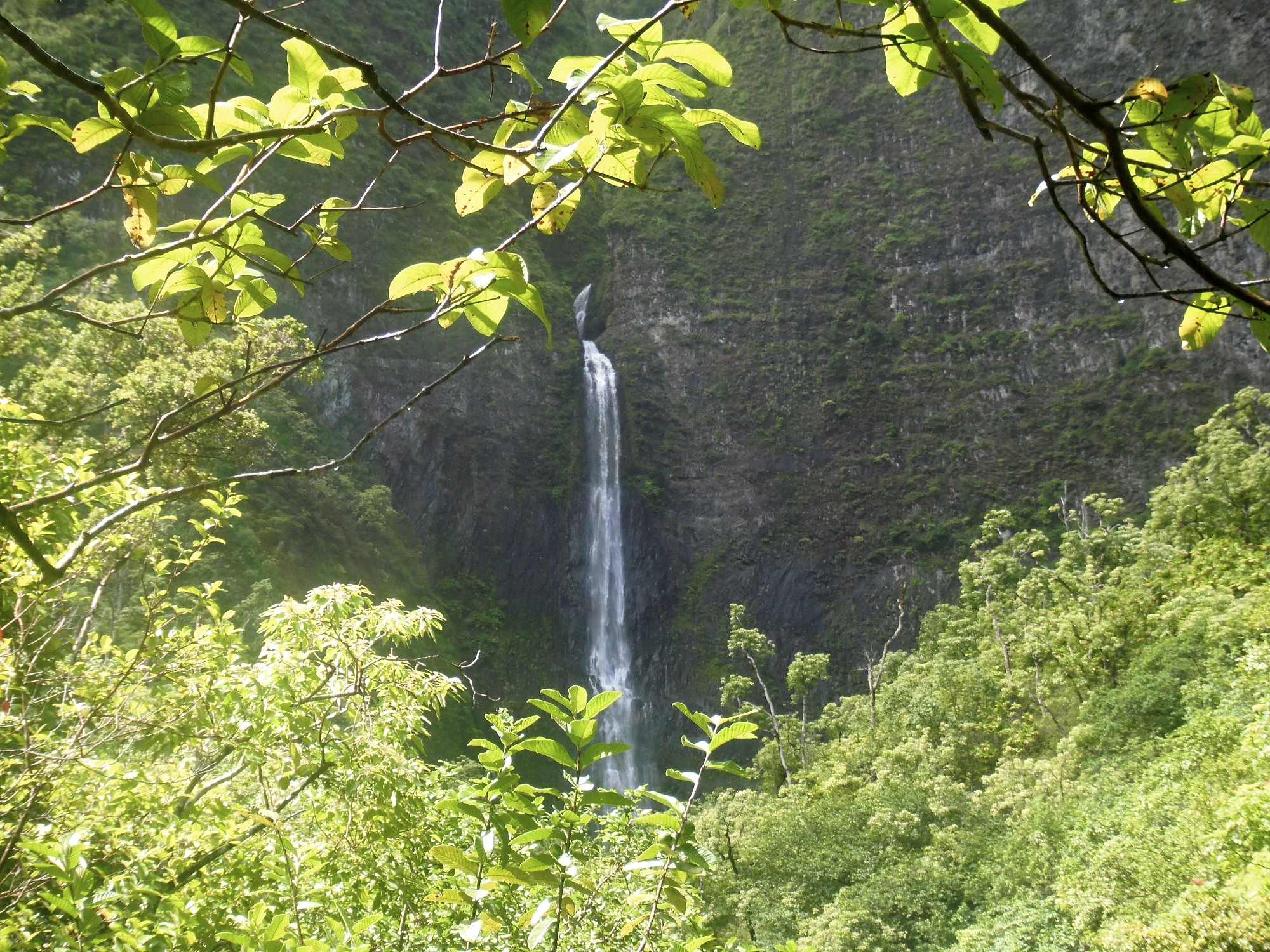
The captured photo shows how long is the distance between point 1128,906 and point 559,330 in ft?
58.4

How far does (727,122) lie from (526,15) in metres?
0.19

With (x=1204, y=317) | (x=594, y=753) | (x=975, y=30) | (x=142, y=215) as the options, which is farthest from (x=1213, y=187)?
(x=142, y=215)

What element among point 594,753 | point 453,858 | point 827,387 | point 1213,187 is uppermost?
point 827,387

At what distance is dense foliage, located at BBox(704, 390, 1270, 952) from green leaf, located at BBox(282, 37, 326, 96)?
539cm

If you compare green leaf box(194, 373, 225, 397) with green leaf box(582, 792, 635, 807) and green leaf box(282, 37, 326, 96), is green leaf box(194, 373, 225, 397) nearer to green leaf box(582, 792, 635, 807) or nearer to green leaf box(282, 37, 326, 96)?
green leaf box(282, 37, 326, 96)

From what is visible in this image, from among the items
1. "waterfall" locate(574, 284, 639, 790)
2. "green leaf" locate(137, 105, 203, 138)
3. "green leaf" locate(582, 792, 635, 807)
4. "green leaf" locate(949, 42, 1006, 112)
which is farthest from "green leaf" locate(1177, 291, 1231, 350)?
"waterfall" locate(574, 284, 639, 790)

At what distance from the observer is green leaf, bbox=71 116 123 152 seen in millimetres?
575

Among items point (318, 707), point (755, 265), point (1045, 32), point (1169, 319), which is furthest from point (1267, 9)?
point (318, 707)

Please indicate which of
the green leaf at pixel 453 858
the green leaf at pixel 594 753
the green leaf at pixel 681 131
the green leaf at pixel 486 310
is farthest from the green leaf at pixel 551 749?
the green leaf at pixel 681 131

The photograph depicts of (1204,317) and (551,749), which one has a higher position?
(1204,317)

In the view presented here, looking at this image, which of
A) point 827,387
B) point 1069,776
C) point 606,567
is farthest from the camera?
point 827,387

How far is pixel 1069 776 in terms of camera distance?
24.3 ft

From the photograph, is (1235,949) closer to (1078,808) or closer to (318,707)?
(1078,808)

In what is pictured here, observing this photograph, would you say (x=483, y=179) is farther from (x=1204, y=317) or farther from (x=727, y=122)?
(x=1204, y=317)
